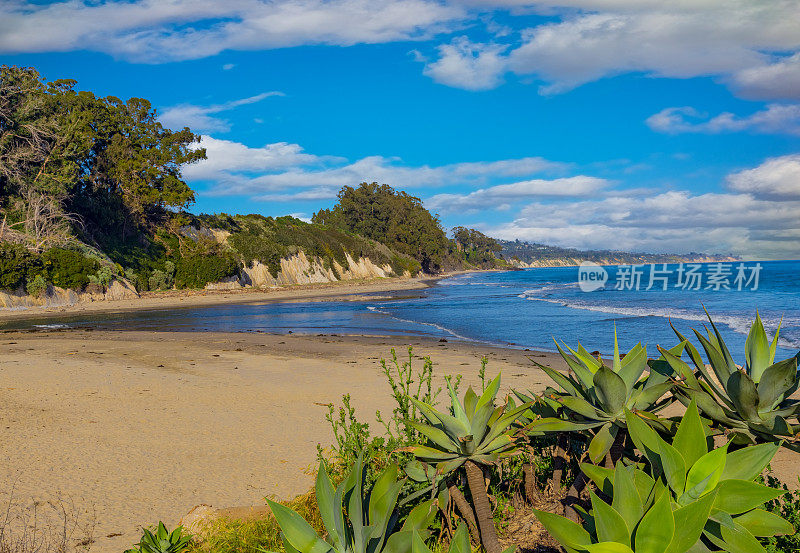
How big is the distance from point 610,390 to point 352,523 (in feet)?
4.15

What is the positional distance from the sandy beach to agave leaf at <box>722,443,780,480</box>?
12.6 feet

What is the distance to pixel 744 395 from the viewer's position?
7.45 feet

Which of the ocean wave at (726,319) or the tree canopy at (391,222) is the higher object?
the tree canopy at (391,222)

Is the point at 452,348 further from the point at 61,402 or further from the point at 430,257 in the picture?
the point at 430,257

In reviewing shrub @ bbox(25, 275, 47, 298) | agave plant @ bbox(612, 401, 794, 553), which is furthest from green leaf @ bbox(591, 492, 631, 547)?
shrub @ bbox(25, 275, 47, 298)

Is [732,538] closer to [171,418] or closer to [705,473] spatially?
[705,473]

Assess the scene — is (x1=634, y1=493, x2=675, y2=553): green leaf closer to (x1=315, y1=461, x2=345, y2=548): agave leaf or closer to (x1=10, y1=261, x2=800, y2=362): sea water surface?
(x1=315, y1=461, x2=345, y2=548): agave leaf

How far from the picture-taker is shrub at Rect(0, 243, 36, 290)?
29.3 m

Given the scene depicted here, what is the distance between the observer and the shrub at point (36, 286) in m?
30.7

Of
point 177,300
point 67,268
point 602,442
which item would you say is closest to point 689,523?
point 602,442

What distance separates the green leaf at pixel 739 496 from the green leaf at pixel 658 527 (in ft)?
1.46

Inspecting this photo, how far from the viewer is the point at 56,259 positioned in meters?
32.9

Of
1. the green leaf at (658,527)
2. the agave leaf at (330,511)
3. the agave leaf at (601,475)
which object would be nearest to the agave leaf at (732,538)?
the agave leaf at (601,475)

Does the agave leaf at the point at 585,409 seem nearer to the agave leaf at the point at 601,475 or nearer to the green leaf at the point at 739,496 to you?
the agave leaf at the point at 601,475
